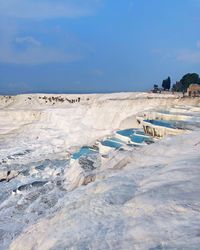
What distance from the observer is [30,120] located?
44.1 metres

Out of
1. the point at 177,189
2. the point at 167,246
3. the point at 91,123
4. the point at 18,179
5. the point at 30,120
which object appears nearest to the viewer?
the point at 167,246

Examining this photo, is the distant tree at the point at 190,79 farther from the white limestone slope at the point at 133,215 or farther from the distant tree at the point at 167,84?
the white limestone slope at the point at 133,215

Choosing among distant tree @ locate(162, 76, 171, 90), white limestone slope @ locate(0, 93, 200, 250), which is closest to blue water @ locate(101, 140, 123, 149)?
white limestone slope @ locate(0, 93, 200, 250)

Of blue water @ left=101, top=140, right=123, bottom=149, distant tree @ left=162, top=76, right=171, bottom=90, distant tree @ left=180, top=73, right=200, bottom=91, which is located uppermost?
distant tree @ left=180, top=73, right=200, bottom=91

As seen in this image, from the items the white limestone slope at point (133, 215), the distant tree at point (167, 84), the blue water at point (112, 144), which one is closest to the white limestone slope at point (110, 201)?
the white limestone slope at point (133, 215)

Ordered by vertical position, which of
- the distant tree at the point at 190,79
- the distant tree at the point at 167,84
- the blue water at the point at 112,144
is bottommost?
the blue water at the point at 112,144

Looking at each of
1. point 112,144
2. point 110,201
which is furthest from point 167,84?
point 110,201

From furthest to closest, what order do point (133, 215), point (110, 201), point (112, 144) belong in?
point (112, 144), point (110, 201), point (133, 215)

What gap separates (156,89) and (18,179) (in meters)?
36.1

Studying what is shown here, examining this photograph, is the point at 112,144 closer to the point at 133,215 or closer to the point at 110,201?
the point at 110,201

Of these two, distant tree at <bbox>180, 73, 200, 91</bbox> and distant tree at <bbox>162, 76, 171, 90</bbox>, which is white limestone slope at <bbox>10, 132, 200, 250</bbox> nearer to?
distant tree at <bbox>180, 73, 200, 91</bbox>

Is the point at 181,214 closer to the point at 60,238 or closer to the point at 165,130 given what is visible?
the point at 60,238

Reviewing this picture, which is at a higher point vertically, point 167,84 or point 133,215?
point 133,215

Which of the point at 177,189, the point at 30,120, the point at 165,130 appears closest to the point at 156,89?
the point at 30,120
